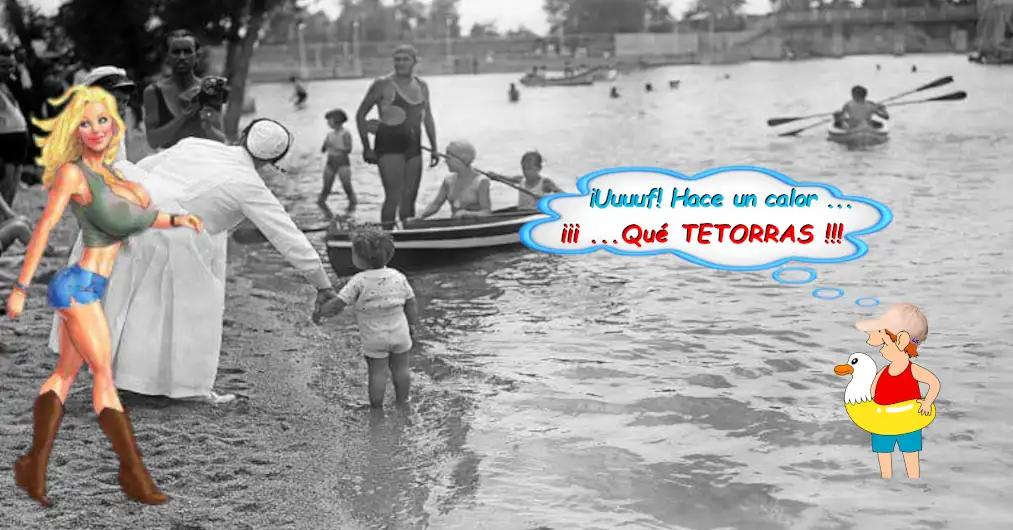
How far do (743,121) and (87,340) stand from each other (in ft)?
142

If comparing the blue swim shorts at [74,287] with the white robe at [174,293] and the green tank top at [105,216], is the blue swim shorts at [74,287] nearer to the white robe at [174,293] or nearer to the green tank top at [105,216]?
the green tank top at [105,216]

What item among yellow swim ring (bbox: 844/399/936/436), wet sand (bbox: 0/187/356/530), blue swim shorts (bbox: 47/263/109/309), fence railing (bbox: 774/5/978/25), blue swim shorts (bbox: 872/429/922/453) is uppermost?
fence railing (bbox: 774/5/978/25)

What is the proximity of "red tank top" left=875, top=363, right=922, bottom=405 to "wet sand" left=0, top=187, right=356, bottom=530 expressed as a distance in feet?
9.52

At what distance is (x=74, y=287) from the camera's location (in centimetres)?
357

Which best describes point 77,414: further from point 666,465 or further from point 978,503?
point 978,503

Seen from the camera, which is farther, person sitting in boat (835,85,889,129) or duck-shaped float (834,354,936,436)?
person sitting in boat (835,85,889,129)

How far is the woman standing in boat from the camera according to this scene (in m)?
5.92

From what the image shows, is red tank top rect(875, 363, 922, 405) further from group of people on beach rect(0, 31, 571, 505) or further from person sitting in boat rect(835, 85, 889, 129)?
person sitting in boat rect(835, 85, 889, 129)

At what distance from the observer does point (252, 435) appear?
691 cm

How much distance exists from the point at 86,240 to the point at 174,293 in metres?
2.48

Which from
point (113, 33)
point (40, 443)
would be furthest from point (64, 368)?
point (113, 33)

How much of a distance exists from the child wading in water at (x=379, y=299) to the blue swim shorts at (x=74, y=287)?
2737 mm

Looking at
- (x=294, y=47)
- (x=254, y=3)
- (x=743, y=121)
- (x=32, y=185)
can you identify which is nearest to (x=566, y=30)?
(x=294, y=47)

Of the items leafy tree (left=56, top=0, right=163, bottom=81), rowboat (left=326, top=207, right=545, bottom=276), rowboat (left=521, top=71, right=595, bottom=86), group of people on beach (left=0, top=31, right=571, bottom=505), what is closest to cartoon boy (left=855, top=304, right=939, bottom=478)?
group of people on beach (left=0, top=31, right=571, bottom=505)
